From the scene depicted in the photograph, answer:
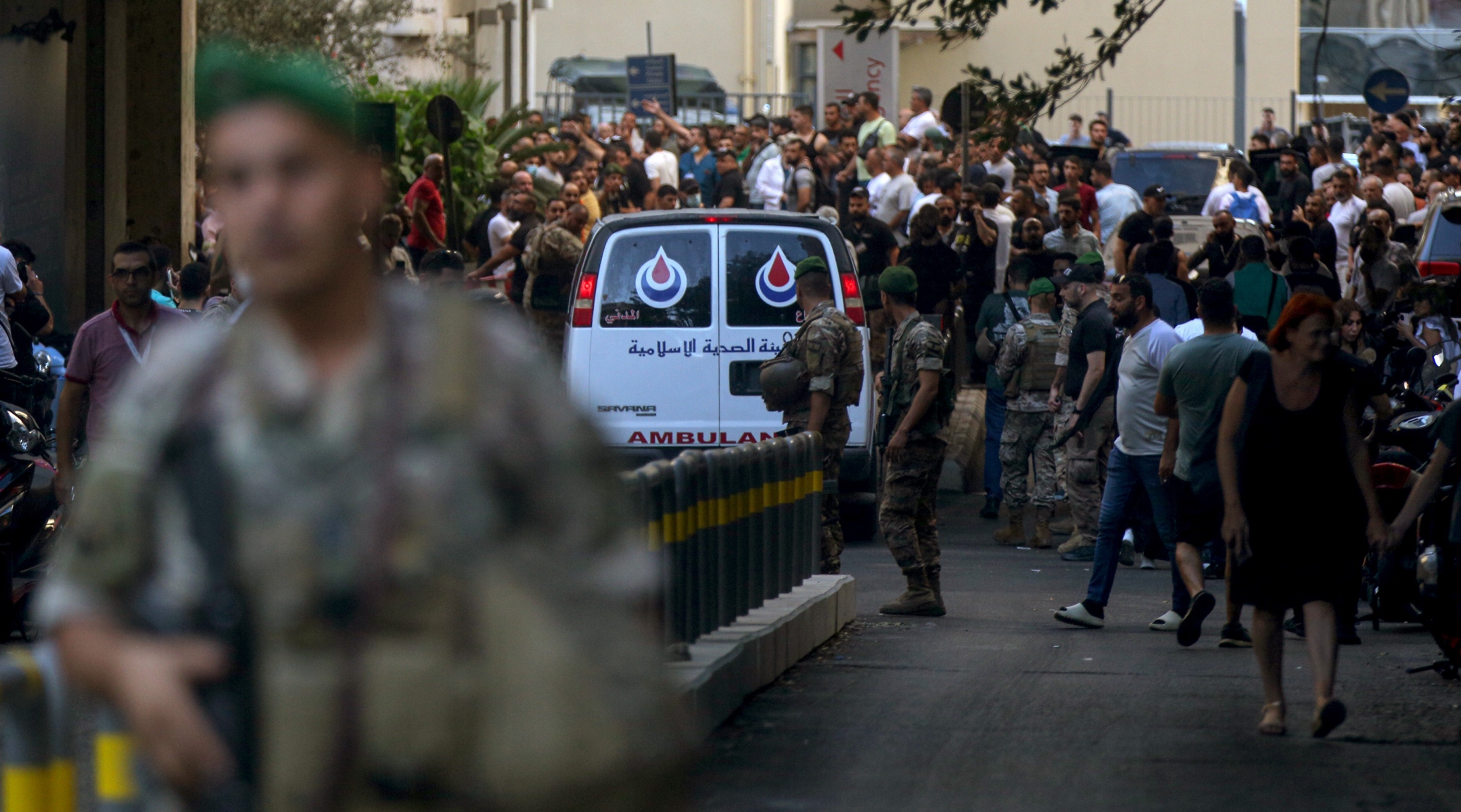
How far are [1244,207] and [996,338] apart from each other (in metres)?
8.93

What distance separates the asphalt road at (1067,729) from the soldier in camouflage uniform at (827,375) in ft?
2.98

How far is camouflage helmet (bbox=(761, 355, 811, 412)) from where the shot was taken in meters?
11.4

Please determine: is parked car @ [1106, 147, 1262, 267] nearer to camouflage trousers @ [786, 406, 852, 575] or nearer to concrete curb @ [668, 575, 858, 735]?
camouflage trousers @ [786, 406, 852, 575]

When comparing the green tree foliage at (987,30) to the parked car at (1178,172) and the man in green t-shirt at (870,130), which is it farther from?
the parked car at (1178,172)

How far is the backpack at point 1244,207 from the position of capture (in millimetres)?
23969

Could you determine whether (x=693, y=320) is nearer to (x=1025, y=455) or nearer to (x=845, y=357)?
(x=845, y=357)

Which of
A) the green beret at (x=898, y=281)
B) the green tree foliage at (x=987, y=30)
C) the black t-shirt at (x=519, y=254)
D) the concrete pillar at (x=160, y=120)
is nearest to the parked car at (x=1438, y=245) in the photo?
the green beret at (x=898, y=281)

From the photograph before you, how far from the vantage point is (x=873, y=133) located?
24891 mm

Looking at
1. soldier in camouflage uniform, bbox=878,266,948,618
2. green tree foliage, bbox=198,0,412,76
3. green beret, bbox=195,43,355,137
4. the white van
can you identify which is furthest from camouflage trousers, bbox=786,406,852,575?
green tree foliage, bbox=198,0,412,76

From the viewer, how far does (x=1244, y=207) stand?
78.7 ft

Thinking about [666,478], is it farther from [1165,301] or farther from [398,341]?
[1165,301]

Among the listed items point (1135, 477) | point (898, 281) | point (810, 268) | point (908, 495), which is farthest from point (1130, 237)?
point (908, 495)

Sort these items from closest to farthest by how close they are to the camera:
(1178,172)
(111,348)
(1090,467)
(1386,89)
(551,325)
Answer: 1. (111,348)
2. (1090,467)
3. (551,325)
4. (1386,89)
5. (1178,172)

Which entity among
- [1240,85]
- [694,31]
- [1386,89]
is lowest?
[1386,89]
